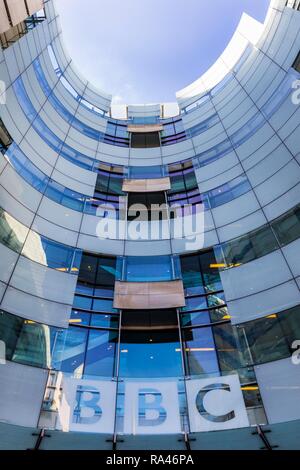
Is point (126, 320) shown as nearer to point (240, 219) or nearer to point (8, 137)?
point (240, 219)

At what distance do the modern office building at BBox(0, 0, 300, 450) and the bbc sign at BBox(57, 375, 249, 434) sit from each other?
47 mm

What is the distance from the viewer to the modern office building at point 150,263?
11.3 metres

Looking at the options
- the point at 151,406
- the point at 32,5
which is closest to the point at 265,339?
the point at 151,406

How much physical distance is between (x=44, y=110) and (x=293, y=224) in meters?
17.1

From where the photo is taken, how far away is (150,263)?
17891 mm

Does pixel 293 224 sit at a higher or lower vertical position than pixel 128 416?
higher

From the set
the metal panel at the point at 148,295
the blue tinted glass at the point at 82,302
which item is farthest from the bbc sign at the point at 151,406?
the metal panel at the point at 148,295

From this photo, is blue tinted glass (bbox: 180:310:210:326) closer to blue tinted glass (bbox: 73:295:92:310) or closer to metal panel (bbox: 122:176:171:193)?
blue tinted glass (bbox: 73:295:92:310)

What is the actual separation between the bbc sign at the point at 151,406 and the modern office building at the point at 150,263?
47 mm

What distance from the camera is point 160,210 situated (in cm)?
2080

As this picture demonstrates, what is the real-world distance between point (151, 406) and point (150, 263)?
783 cm

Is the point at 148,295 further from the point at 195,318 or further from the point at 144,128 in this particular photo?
the point at 144,128

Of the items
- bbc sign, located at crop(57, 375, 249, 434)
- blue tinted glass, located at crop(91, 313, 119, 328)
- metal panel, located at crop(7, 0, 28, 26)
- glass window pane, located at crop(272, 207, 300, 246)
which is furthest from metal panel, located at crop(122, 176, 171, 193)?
bbc sign, located at crop(57, 375, 249, 434)
